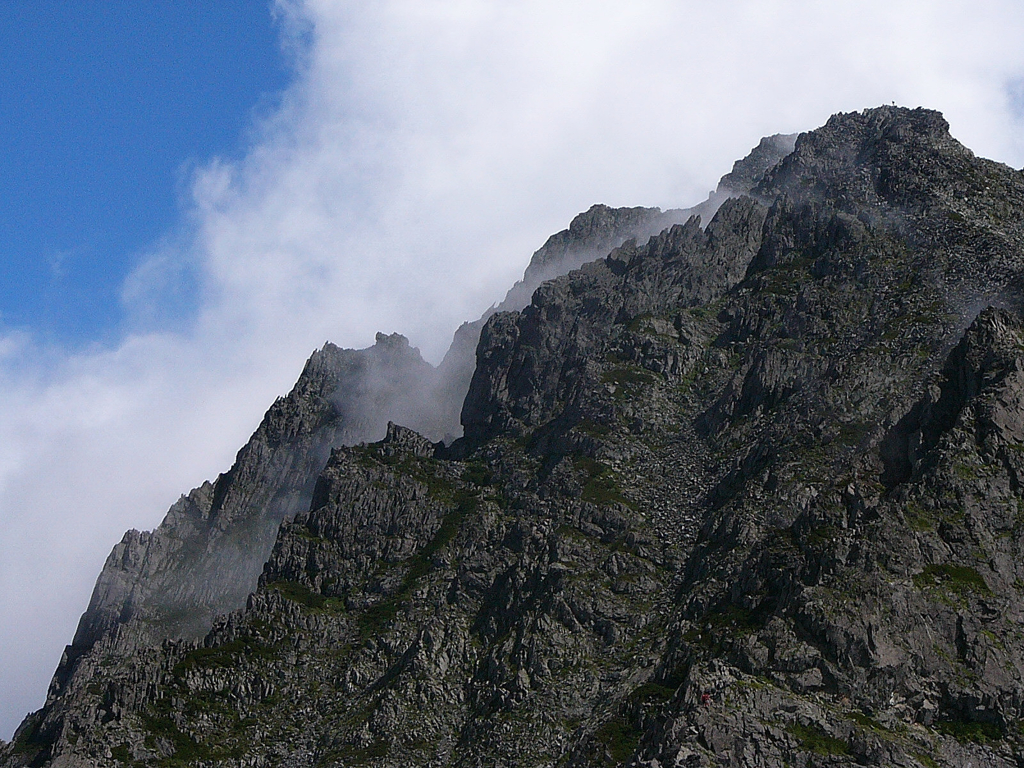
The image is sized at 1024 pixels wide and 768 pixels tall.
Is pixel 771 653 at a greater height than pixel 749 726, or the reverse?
pixel 771 653

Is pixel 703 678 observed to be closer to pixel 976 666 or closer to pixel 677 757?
pixel 677 757

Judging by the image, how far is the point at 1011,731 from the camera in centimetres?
18175

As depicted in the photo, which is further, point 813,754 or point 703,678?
point 703,678

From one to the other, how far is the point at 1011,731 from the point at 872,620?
2622 centimetres

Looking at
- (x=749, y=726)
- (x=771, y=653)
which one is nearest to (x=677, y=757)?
→ (x=749, y=726)

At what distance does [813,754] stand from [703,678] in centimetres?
1942

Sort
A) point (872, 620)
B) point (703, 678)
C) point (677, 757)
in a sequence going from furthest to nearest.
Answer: point (872, 620), point (703, 678), point (677, 757)

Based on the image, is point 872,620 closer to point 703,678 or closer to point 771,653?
point 771,653

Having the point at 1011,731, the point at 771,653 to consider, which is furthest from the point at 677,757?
the point at 1011,731

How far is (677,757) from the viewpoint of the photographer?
173m

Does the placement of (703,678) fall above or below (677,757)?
above

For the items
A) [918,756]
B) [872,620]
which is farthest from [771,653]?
[918,756]

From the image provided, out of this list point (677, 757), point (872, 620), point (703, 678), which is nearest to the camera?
point (677, 757)

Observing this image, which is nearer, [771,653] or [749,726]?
[749,726]
